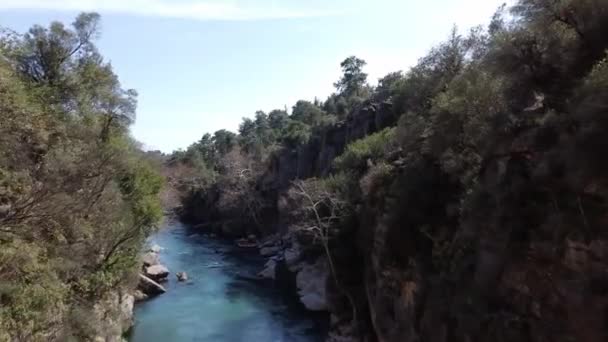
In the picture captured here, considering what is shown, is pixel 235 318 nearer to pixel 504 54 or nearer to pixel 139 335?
pixel 139 335

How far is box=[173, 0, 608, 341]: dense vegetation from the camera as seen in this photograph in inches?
464

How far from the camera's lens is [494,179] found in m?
14.5

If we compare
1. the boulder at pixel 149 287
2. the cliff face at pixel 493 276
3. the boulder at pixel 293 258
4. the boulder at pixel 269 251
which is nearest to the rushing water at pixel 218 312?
the boulder at pixel 149 287

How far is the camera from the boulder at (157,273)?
3659 centimetres

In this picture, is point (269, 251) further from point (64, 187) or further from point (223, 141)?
point (223, 141)

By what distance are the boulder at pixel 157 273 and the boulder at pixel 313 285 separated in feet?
30.8

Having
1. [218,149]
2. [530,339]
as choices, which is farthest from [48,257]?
[218,149]

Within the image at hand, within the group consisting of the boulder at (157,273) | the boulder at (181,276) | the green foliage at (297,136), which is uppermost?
the green foliage at (297,136)

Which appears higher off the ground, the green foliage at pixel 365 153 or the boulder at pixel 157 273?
the green foliage at pixel 365 153

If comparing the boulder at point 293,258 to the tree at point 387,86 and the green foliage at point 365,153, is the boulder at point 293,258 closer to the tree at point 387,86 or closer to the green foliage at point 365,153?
the green foliage at point 365,153

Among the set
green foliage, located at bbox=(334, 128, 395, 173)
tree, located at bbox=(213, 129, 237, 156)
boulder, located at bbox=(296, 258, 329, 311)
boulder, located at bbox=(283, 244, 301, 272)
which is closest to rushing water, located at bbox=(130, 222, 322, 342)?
boulder, located at bbox=(296, 258, 329, 311)

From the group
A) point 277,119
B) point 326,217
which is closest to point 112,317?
point 326,217

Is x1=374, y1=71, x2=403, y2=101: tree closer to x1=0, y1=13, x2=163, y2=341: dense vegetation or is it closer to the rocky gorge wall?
the rocky gorge wall

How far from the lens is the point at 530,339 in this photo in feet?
41.4
